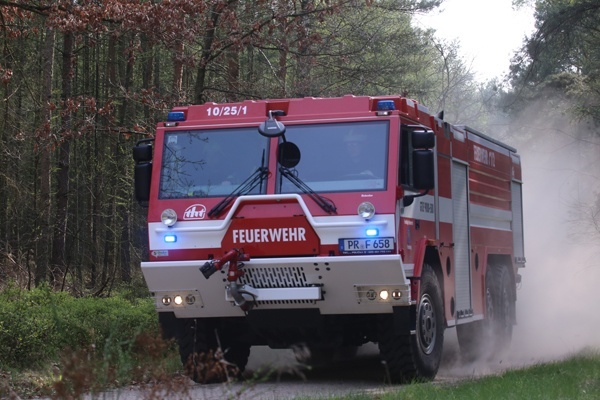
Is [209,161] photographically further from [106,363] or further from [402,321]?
[106,363]

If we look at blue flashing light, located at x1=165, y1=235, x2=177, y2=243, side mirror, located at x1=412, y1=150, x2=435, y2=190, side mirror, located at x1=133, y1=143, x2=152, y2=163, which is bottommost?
blue flashing light, located at x1=165, y1=235, x2=177, y2=243

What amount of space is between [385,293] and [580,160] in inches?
1080

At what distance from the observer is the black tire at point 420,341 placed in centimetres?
1166

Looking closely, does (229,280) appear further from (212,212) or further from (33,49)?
(33,49)

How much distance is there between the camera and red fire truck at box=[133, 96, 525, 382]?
11.1 m

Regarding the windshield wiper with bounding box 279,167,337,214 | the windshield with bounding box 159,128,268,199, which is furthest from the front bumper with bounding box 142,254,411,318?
the windshield with bounding box 159,128,268,199

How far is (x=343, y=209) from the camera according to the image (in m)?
11.0

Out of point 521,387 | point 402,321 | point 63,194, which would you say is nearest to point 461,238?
point 402,321

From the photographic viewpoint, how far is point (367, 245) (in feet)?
36.0

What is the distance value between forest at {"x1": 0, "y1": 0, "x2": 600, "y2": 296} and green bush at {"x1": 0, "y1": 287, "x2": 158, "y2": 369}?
363 centimetres

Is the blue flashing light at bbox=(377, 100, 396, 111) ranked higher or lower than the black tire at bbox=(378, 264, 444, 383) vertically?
higher

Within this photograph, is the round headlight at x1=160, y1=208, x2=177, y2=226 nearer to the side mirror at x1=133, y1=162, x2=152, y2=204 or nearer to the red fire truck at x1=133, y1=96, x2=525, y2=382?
the red fire truck at x1=133, y1=96, x2=525, y2=382

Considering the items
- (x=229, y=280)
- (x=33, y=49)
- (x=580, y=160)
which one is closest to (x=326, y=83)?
(x=33, y=49)

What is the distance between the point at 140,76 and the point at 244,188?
23.0 m
